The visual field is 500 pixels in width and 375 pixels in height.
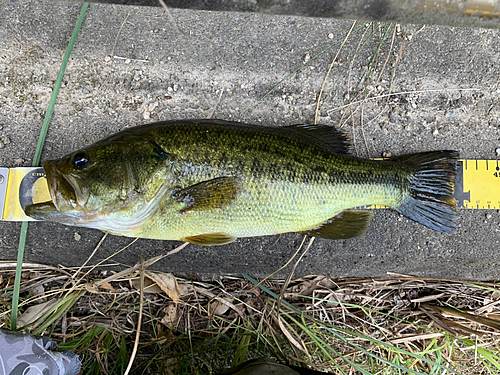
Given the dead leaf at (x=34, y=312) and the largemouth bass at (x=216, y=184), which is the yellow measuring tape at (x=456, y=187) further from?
the dead leaf at (x=34, y=312)

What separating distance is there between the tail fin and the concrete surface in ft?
0.79

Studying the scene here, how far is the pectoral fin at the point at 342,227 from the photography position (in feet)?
7.27

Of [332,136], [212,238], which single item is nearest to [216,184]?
[212,238]

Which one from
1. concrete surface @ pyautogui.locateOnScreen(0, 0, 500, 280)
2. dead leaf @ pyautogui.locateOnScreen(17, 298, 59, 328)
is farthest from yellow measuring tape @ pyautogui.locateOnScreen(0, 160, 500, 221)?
dead leaf @ pyautogui.locateOnScreen(17, 298, 59, 328)

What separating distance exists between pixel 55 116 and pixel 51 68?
39cm

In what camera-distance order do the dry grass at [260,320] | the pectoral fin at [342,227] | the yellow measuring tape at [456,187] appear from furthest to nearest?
the dry grass at [260,320], the yellow measuring tape at [456,187], the pectoral fin at [342,227]

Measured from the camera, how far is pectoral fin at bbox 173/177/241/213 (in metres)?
1.92

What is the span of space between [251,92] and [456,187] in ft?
5.83

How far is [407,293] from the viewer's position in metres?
2.77

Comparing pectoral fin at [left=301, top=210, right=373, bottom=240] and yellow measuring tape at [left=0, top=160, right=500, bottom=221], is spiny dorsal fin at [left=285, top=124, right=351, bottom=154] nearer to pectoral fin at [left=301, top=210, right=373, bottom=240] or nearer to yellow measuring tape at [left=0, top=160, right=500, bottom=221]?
pectoral fin at [left=301, top=210, right=373, bottom=240]

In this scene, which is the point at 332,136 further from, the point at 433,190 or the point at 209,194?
the point at 209,194

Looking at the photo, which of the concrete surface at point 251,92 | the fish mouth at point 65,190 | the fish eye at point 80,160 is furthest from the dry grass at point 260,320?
the fish eye at point 80,160

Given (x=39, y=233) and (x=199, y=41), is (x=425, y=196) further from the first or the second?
(x=39, y=233)

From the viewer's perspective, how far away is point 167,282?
2.57 metres
